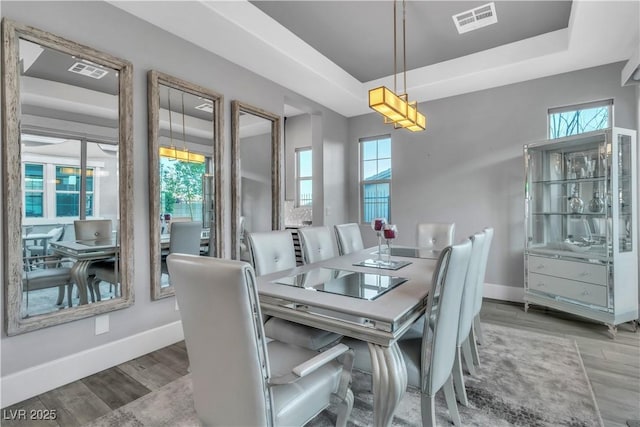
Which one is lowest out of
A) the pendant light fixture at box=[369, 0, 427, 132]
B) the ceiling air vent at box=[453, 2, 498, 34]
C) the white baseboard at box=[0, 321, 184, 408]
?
the white baseboard at box=[0, 321, 184, 408]

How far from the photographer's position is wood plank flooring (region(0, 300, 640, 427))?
1.82 metres

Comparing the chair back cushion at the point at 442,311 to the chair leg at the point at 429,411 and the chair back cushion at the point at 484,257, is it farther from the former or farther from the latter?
the chair back cushion at the point at 484,257

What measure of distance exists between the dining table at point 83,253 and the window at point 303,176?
3.84 metres

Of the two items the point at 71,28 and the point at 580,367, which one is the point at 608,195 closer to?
the point at 580,367

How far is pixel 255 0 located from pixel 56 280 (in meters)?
2.73

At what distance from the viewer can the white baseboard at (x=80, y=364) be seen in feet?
6.32

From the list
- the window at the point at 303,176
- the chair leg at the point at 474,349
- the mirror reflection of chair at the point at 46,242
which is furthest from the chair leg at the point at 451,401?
the window at the point at 303,176

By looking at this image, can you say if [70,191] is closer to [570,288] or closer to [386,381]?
[386,381]

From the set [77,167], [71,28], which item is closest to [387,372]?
[77,167]

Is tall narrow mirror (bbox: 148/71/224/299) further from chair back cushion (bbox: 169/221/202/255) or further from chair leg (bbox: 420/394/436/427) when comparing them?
chair leg (bbox: 420/394/436/427)

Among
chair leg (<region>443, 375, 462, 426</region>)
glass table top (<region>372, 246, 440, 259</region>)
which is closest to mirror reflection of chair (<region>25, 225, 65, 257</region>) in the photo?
glass table top (<region>372, 246, 440, 259</region>)

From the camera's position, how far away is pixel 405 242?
489 centimetres

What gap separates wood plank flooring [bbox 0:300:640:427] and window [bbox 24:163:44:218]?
1.19 metres

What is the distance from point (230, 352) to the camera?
3.23 feet
